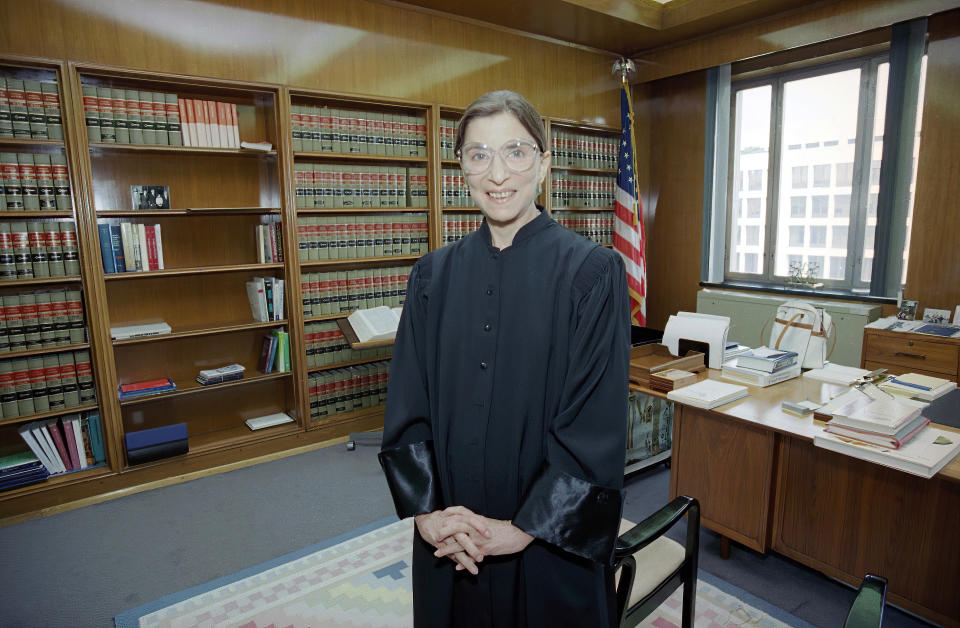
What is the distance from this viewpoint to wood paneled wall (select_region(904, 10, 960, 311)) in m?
3.67

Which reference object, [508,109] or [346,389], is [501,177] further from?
[346,389]

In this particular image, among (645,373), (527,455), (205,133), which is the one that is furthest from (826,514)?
(205,133)

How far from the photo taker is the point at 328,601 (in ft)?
7.25

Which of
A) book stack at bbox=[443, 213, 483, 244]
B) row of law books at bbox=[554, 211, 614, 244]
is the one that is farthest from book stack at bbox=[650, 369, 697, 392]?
row of law books at bbox=[554, 211, 614, 244]

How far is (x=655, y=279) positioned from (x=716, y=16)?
8.23 ft

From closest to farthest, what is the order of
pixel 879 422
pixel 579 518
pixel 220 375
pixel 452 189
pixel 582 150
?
pixel 579 518, pixel 879 422, pixel 220 375, pixel 452 189, pixel 582 150

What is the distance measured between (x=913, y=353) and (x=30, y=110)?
5.39 m

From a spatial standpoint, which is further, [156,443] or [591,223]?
[591,223]

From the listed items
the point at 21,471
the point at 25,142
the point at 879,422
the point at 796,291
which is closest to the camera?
the point at 879,422

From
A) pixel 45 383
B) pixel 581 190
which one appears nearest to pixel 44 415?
pixel 45 383

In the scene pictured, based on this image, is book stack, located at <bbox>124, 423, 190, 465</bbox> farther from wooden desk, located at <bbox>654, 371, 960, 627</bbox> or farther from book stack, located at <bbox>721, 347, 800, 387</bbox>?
book stack, located at <bbox>721, 347, 800, 387</bbox>

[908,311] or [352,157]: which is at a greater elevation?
[352,157]

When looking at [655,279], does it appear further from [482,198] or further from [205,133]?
[482,198]

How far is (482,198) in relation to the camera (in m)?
1.13
